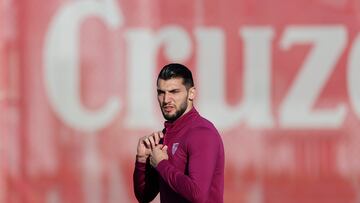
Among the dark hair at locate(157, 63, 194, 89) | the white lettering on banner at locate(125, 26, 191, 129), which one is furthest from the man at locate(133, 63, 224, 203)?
the white lettering on banner at locate(125, 26, 191, 129)

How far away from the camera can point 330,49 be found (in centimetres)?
534

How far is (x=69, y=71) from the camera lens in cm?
529

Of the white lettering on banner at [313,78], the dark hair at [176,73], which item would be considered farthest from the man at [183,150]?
the white lettering on banner at [313,78]

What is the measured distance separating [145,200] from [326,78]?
232cm

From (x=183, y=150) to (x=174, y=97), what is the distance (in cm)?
20

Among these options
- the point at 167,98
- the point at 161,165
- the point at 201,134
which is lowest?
the point at 161,165

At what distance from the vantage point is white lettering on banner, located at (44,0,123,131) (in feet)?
17.3

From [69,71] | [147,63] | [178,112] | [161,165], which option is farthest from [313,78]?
[161,165]

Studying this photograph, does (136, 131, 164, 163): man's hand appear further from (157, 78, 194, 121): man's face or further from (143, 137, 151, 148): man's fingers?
(157, 78, 194, 121): man's face

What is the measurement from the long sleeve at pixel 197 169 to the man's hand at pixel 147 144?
0.16m

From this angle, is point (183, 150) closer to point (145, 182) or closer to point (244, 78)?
point (145, 182)

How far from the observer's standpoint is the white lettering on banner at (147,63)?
5.28 metres

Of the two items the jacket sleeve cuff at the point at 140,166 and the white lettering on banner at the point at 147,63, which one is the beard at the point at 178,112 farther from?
the white lettering on banner at the point at 147,63

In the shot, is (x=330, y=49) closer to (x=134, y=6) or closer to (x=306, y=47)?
(x=306, y=47)
